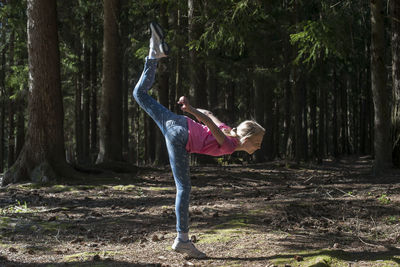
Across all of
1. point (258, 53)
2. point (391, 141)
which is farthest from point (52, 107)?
point (258, 53)

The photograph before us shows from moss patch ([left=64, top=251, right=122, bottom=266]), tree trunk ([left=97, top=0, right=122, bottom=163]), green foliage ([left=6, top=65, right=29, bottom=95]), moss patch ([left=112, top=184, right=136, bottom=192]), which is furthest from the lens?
green foliage ([left=6, top=65, right=29, bottom=95])

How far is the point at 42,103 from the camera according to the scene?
1112 centimetres

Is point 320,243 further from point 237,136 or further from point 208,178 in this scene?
point 208,178

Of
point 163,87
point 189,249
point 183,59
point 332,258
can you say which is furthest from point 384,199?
point 163,87

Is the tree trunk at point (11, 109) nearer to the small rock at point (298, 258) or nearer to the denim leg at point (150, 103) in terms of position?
the denim leg at point (150, 103)

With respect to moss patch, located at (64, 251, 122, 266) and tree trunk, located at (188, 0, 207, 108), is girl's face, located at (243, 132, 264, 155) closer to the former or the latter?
moss patch, located at (64, 251, 122, 266)

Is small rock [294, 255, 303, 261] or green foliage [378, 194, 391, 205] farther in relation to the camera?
green foliage [378, 194, 391, 205]

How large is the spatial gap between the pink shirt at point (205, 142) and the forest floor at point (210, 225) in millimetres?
1160

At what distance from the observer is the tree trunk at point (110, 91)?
1384 cm

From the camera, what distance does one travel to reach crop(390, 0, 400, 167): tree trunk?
11453 millimetres

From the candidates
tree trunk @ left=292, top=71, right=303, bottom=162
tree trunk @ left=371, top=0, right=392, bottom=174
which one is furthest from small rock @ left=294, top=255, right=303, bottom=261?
tree trunk @ left=292, top=71, right=303, bottom=162

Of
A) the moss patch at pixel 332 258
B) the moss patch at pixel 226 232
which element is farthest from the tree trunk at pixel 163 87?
the moss patch at pixel 332 258

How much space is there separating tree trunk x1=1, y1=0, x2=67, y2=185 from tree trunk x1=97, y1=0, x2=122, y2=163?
257 centimetres

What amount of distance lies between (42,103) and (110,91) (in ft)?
10.0
